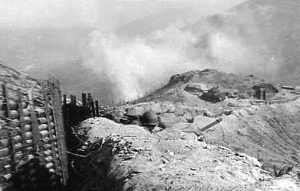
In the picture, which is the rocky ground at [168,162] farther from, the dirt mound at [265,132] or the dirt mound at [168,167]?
A: the dirt mound at [265,132]

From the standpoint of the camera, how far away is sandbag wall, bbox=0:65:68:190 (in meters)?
9.89

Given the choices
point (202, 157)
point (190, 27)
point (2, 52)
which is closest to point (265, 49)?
point (190, 27)

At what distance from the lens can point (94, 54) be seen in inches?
5049

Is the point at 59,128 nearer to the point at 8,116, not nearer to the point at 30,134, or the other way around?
the point at 30,134

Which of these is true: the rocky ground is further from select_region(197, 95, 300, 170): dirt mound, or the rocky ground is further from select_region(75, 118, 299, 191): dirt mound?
select_region(197, 95, 300, 170): dirt mound

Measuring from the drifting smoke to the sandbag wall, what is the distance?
77245mm

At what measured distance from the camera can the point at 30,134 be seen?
10625 millimetres

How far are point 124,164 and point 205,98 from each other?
34.4 metres

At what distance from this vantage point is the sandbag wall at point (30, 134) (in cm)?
989

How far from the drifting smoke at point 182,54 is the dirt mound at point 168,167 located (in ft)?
253

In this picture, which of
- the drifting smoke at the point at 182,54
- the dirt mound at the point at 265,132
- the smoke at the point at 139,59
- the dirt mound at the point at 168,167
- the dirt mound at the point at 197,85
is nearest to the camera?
the dirt mound at the point at 168,167

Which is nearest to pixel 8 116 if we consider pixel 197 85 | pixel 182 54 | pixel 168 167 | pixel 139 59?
pixel 168 167

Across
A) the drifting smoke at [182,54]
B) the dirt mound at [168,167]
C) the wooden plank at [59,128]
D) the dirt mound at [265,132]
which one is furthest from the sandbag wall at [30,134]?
the drifting smoke at [182,54]

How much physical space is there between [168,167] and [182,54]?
99344 mm
